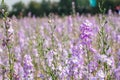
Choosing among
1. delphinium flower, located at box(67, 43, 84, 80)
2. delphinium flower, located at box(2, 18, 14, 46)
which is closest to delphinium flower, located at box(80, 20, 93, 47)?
delphinium flower, located at box(67, 43, 84, 80)

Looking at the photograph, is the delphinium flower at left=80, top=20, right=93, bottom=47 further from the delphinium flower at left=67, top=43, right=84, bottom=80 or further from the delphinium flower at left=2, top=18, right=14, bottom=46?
the delphinium flower at left=2, top=18, right=14, bottom=46

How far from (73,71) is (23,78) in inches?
31.3

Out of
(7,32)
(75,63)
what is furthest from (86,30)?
(7,32)

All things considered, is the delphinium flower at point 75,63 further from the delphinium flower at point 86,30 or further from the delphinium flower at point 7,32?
the delphinium flower at point 7,32

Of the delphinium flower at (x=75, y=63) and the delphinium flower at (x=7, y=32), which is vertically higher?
the delphinium flower at (x=7, y=32)

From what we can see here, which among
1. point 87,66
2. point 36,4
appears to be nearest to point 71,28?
point 87,66

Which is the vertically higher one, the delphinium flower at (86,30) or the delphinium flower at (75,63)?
the delphinium flower at (86,30)

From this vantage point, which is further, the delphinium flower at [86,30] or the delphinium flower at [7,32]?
the delphinium flower at [86,30]

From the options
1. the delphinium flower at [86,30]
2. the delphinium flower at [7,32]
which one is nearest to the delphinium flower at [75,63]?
the delphinium flower at [86,30]

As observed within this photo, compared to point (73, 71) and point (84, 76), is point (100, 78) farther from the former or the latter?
point (84, 76)

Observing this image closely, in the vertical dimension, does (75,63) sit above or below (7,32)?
below

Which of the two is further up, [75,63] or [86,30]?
[86,30]

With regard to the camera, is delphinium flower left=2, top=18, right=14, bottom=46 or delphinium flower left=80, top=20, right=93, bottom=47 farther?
delphinium flower left=80, top=20, right=93, bottom=47

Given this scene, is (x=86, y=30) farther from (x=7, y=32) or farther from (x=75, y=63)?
(x=7, y=32)
